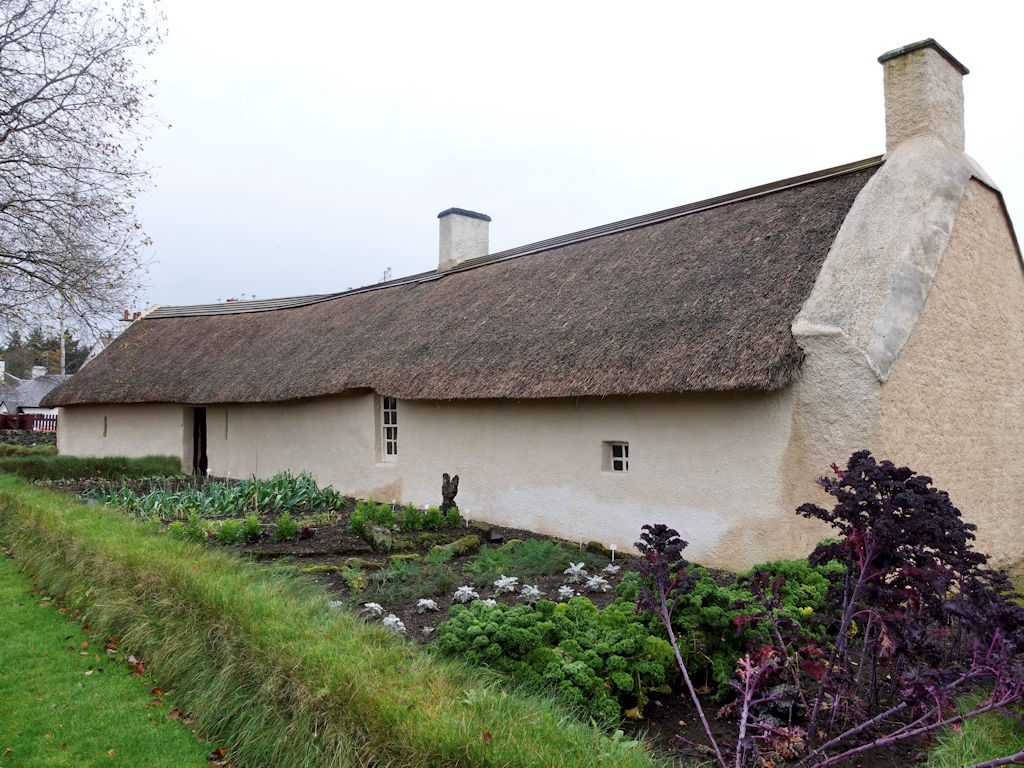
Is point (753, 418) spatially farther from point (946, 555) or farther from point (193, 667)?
point (193, 667)

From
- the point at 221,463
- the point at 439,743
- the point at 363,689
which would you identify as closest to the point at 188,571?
the point at 363,689

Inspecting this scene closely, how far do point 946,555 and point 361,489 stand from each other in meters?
11.2

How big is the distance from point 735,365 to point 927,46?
484 cm

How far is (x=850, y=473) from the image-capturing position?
4.02m

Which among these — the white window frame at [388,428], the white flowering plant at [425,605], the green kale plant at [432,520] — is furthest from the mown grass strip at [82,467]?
the white flowering plant at [425,605]

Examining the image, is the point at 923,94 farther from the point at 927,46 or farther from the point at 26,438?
the point at 26,438

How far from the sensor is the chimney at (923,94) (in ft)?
28.7

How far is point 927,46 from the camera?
867 cm

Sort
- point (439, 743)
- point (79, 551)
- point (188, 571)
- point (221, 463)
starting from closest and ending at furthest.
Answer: point (439, 743) < point (188, 571) < point (79, 551) < point (221, 463)

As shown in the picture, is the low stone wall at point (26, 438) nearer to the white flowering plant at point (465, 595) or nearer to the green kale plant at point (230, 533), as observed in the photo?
the green kale plant at point (230, 533)

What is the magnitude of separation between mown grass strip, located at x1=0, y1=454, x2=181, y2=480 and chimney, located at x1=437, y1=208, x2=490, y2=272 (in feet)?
26.7

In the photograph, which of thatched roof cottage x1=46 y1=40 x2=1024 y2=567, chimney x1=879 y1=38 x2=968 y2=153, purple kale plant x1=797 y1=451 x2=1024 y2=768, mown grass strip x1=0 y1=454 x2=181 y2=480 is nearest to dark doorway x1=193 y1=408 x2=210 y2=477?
mown grass strip x1=0 y1=454 x2=181 y2=480

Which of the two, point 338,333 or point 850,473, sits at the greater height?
point 338,333

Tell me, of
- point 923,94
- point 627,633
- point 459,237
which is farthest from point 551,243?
point 627,633
